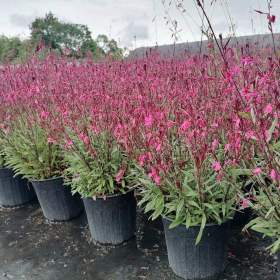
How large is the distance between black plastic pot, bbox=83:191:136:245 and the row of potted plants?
0.01 m

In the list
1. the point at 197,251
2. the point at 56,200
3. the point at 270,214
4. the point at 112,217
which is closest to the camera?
the point at 270,214

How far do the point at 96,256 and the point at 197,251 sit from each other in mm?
997

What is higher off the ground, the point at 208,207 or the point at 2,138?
the point at 2,138

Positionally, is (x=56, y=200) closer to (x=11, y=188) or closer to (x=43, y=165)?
(x=43, y=165)

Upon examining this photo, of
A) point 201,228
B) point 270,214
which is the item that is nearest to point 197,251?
point 201,228

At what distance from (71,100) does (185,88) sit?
3.66 ft

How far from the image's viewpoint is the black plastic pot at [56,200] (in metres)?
3.86

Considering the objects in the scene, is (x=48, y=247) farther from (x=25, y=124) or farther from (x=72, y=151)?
(x=25, y=124)

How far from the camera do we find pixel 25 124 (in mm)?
3965

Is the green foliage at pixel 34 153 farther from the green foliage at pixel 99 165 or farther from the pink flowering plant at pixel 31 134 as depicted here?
the green foliage at pixel 99 165

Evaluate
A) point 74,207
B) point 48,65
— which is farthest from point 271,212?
point 48,65

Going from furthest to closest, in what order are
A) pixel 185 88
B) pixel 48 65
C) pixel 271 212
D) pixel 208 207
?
pixel 48 65
pixel 185 88
pixel 208 207
pixel 271 212

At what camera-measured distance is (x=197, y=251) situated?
2.67m

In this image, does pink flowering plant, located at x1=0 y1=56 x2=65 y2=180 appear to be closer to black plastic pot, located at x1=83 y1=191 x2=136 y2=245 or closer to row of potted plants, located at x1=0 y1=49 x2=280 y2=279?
row of potted plants, located at x1=0 y1=49 x2=280 y2=279
